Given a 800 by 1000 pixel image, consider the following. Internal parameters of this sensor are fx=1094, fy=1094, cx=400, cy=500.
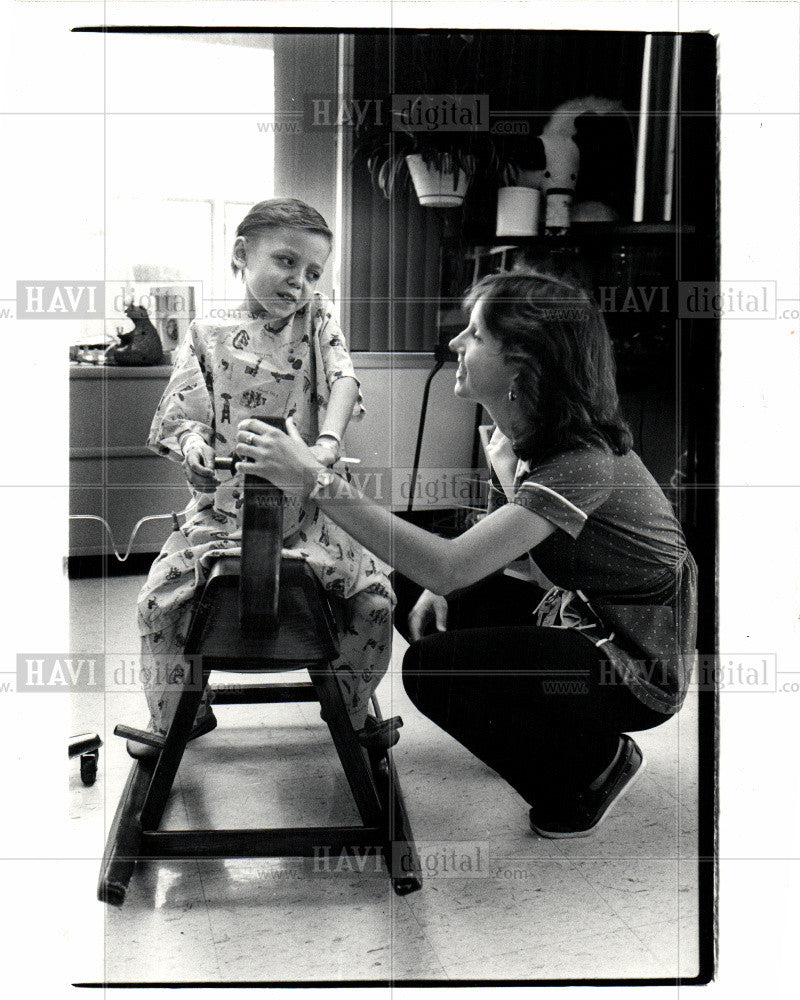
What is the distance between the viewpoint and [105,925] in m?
1.49

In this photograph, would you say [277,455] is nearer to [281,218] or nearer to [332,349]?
[332,349]

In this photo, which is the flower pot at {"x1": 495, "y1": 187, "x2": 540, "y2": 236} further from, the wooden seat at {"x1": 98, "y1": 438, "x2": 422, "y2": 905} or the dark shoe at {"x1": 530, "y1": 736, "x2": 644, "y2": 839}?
the dark shoe at {"x1": 530, "y1": 736, "x2": 644, "y2": 839}

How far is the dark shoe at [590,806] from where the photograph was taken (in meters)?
1.58

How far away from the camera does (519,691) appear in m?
1.58

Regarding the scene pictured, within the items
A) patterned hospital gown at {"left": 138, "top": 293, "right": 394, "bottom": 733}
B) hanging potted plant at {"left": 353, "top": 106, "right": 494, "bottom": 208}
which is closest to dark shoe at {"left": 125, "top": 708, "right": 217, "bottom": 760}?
patterned hospital gown at {"left": 138, "top": 293, "right": 394, "bottom": 733}

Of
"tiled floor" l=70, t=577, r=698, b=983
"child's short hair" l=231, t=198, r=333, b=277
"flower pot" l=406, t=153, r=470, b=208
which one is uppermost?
"flower pot" l=406, t=153, r=470, b=208

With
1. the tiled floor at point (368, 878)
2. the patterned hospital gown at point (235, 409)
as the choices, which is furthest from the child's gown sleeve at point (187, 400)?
the tiled floor at point (368, 878)

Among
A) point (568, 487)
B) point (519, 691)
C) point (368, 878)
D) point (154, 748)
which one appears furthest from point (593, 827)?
point (154, 748)

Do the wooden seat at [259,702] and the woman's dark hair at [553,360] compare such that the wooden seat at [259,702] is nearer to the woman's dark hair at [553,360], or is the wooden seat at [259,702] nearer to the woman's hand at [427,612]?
the woman's hand at [427,612]

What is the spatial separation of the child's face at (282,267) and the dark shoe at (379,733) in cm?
59

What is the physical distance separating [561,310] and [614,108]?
0.96 ft

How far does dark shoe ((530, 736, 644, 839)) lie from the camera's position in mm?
1577

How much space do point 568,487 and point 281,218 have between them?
53 cm

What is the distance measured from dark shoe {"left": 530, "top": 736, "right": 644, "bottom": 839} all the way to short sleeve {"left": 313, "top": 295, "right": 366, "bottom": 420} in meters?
0.67
